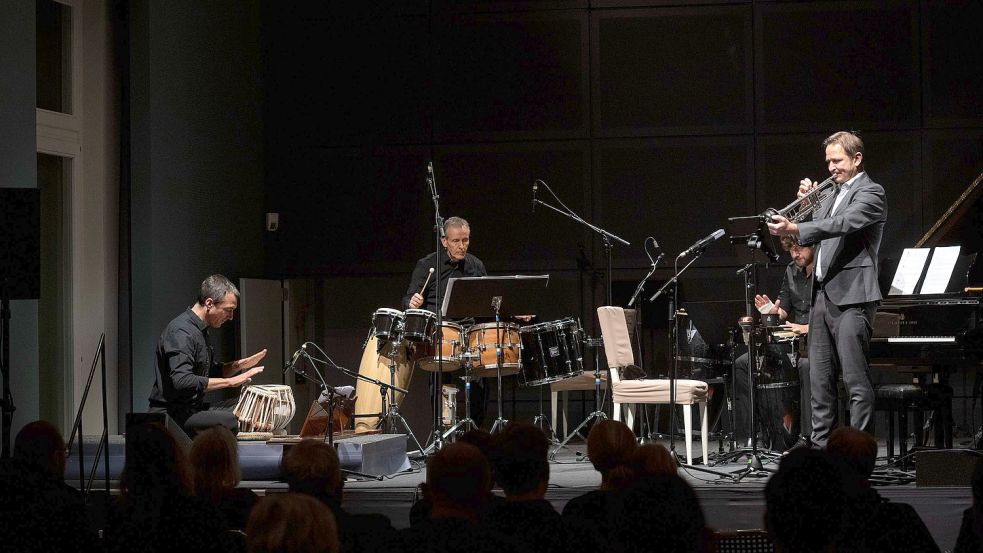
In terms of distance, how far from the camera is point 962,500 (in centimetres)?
527

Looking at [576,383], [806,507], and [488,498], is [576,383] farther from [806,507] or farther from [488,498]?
[806,507]

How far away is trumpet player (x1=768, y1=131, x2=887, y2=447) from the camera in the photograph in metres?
5.89

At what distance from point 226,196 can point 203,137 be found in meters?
0.60

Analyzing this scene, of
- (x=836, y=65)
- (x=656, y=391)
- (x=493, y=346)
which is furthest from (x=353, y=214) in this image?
(x=836, y=65)

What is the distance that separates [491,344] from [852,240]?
99.5 inches

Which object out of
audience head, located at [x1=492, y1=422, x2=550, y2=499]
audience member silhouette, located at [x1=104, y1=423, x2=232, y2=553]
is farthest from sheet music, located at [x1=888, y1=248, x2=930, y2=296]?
audience member silhouette, located at [x1=104, y1=423, x2=232, y2=553]

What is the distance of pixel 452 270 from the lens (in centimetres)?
827

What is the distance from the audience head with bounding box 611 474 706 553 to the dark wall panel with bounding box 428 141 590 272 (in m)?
6.91

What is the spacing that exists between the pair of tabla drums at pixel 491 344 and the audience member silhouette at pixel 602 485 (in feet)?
12.4

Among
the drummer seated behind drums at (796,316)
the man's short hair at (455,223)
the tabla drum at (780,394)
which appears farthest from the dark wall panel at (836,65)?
the man's short hair at (455,223)

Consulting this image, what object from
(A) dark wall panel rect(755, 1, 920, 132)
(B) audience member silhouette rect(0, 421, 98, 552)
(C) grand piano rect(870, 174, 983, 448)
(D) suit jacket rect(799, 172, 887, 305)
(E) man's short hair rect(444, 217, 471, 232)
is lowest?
(B) audience member silhouette rect(0, 421, 98, 552)

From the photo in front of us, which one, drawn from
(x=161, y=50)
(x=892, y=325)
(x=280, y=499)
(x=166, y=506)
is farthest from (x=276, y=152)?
(x=280, y=499)

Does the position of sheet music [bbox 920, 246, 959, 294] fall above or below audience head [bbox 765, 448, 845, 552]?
above

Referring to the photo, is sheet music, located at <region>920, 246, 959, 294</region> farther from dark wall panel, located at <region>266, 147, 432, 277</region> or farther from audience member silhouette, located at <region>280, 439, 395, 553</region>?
audience member silhouette, located at <region>280, 439, 395, 553</region>
